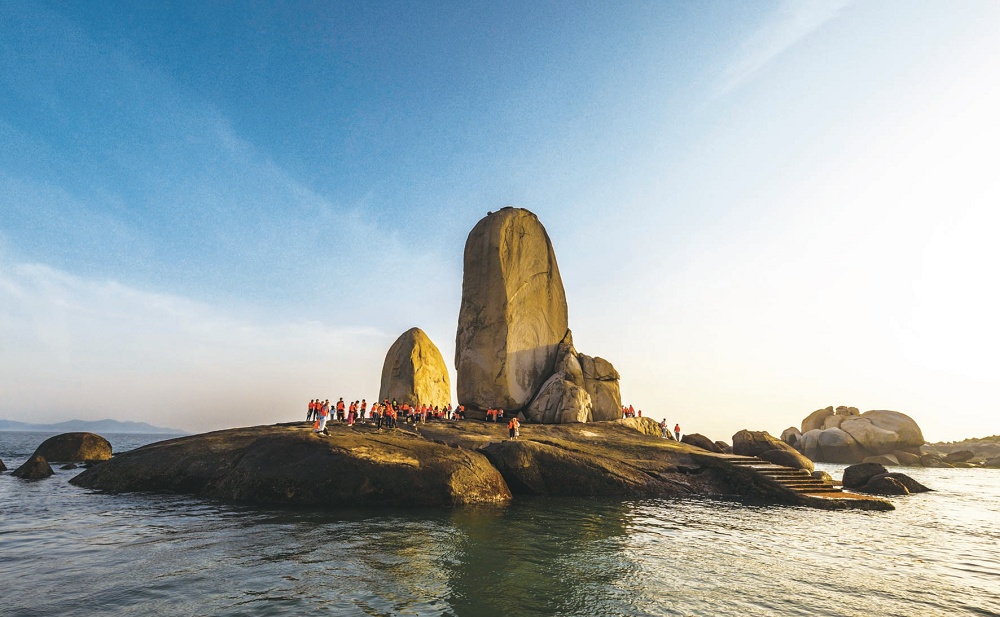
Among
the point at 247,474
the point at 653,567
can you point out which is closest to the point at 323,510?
the point at 247,474

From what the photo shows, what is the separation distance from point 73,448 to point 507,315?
28373mm

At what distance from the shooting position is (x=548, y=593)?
8180 mm

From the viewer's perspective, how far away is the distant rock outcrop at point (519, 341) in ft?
104

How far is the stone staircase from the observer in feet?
72.3

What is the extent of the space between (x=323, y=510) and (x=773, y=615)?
1251 cm

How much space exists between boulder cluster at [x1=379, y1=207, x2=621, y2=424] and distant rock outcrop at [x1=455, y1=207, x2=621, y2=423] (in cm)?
6

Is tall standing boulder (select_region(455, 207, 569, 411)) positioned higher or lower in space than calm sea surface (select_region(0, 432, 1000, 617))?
higher

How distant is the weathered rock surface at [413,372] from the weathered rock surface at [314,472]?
1879cm

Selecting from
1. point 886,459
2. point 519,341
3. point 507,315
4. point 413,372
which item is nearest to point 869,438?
point 886,459

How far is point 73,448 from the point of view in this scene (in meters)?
32.0

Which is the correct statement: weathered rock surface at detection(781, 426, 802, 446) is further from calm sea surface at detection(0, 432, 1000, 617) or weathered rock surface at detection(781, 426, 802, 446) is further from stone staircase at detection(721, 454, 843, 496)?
calm sea surface at detection(0, 432, 1000, 617)

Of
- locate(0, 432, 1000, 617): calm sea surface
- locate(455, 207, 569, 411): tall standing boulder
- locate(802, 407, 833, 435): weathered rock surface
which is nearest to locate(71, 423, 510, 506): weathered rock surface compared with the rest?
locate(0, 432, 1000, 617): calm sea surface

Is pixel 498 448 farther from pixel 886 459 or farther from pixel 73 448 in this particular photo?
pixel 886 459

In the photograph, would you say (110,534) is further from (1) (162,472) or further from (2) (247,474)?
(1) (162,472)
